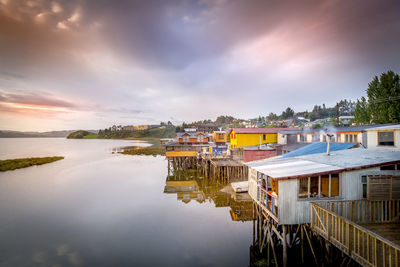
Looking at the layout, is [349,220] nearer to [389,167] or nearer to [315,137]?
[389,167]

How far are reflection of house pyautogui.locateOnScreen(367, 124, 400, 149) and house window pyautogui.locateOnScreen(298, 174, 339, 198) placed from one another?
6066mm

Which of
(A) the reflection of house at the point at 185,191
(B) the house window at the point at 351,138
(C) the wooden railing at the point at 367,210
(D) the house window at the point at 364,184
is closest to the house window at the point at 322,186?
(C) the wooden railing at the point at 367,210

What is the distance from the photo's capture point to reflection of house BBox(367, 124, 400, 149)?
1282 centimetres

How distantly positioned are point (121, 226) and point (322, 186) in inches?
621

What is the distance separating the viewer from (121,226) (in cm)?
1619

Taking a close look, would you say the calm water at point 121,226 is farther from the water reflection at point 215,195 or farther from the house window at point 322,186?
the house window at point 322,186

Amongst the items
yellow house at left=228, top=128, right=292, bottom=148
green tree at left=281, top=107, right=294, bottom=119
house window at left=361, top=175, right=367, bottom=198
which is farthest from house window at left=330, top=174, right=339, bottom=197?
green tree at left=281, top=107, right=294, bottom=119

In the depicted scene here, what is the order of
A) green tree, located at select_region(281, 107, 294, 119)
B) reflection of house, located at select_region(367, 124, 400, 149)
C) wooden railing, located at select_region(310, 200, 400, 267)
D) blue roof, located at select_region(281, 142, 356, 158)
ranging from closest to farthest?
wooden railing, located at select_region(310, 200, 400, 267) < reflection of house, located at select_region(367, 124, 400, 149) < blue roof, located at select_region(281, 142, 356, 158) < green tree, located at select_region(281, 107, 294, 119)

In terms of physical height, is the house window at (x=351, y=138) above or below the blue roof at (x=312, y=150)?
above

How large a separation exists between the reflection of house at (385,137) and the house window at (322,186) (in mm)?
6066

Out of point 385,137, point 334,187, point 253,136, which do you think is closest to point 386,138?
point 385,137

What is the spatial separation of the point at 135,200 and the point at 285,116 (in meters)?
143

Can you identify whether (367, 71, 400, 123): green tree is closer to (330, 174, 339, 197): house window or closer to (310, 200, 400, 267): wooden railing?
(330, 174, 339, 197): house window

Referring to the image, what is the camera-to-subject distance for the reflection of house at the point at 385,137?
1282 cm
